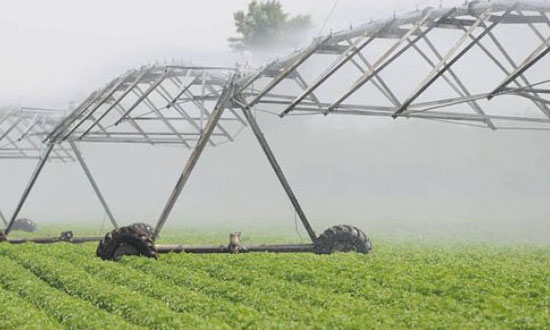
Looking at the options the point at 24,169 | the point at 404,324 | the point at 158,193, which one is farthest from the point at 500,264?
the point at 24,169

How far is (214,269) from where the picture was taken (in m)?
17.5

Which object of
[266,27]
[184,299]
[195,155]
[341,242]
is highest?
[266,27]

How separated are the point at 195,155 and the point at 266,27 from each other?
201ft

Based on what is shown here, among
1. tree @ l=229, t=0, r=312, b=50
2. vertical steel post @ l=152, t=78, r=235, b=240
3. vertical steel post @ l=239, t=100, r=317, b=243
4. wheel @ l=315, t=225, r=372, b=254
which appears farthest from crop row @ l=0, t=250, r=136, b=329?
tree @ l=229, t=0, r=312, b=50

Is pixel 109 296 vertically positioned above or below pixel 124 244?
below

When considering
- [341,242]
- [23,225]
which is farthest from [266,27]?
[341,242]

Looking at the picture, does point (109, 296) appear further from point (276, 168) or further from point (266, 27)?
point (266, 27)

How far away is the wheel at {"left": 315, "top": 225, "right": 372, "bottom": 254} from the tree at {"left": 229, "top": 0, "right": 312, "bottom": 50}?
61.7 m

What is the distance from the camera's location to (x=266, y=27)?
8150 cm

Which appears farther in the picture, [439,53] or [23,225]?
Answer: [23,225]

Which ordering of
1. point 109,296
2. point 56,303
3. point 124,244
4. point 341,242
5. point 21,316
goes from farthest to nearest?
point 341,242 < point 124,244 < point 109,296 < point 56,303 < point 21,316

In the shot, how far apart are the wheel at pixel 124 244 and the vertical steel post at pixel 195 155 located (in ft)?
2.71

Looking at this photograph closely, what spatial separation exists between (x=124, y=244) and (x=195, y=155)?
131 inches

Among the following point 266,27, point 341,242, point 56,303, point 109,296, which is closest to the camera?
point 56,303
